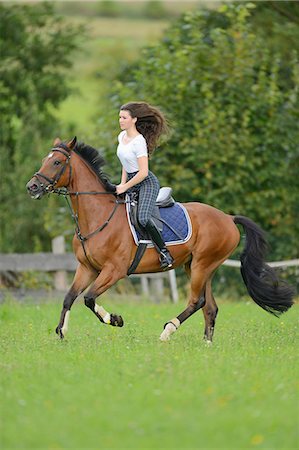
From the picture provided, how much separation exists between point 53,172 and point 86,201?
0.56 m

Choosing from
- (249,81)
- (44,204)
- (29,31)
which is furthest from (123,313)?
(29,31)

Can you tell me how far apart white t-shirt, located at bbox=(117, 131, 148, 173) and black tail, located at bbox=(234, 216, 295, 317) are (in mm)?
1819

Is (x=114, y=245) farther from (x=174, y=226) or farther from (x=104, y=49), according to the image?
(x=104, y=49)

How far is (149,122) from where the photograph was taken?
11875 millimetres

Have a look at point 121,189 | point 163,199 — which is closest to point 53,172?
point 121,189

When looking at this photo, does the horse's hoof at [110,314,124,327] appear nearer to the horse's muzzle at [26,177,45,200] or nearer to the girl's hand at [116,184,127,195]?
the girl's hand at [116,184,127,195]

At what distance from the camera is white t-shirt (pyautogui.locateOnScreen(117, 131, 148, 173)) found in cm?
1138

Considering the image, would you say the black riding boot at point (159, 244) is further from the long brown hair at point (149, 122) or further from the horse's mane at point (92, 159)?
the long brown hair at point (149, 122)

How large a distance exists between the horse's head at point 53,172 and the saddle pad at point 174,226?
85cm

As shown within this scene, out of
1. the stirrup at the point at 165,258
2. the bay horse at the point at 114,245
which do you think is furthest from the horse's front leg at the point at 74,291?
the stirrup at the point at 165,258

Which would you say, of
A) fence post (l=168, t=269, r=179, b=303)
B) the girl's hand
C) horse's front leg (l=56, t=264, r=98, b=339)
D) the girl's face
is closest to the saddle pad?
the girl's hand

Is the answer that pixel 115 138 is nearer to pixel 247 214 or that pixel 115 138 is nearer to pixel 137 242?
pixel 247 214

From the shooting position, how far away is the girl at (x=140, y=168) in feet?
37.3

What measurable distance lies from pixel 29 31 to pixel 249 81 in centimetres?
1125
